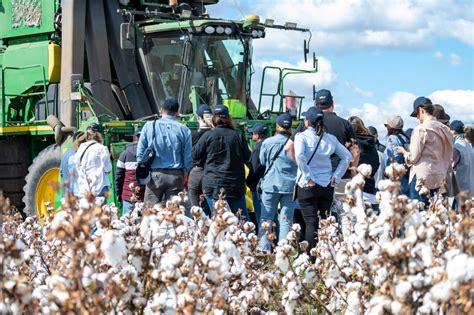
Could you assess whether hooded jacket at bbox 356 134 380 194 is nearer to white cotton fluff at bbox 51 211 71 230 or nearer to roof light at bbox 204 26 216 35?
roof light at bbox 204 26 216 35

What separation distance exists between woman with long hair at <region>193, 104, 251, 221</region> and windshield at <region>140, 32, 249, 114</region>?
369 cm

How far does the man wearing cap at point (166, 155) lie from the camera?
948 cm

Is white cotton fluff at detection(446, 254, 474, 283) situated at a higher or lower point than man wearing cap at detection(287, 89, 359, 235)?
lower

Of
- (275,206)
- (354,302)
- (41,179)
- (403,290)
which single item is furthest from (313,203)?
(41,179)

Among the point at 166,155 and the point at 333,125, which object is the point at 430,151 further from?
the point at 166,155

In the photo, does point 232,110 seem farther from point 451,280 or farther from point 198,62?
point 451,280

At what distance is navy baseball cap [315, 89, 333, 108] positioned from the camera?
31.0 feet

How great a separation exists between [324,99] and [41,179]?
578cm

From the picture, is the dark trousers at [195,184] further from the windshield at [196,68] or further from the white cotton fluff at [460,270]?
the white cotton fluff at [460,270]

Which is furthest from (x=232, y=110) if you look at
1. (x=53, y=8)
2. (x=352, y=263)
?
(x=352, y=263)

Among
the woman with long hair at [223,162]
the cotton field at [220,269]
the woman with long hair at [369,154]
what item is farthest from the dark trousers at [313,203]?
the cotton field at [220,269]

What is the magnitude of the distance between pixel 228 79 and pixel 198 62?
658 mm

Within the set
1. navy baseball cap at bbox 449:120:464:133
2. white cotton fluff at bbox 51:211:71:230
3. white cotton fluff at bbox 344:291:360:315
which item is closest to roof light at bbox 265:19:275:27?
navy baseball cap at bbox 449:120:464:133

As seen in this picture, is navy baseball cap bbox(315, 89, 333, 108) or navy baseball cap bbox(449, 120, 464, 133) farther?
navy baseball cap bbox(449, 120, 464, 133)
